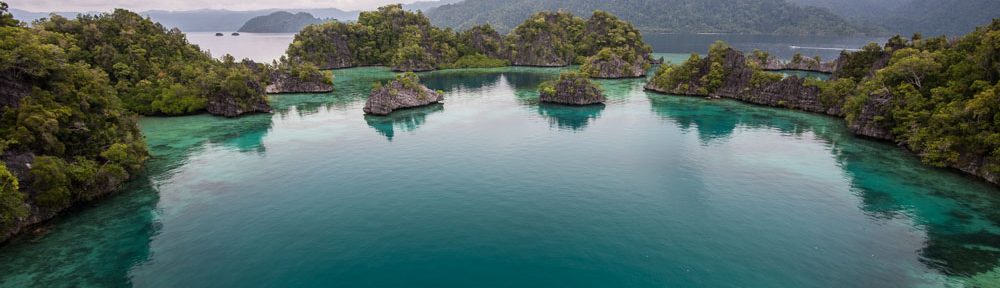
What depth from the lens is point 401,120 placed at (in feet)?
277

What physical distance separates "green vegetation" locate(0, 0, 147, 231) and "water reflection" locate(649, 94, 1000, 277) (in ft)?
223

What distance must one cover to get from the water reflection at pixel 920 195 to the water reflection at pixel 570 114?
54.1 ft

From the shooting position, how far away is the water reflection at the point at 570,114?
7881 centimetres

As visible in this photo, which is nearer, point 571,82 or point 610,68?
point 571,82

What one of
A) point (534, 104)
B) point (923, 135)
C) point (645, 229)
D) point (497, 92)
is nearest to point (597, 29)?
point (497, 92)

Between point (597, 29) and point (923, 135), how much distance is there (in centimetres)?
15077

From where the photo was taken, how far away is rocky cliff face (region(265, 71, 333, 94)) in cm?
11869

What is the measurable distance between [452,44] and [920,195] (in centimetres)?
16429

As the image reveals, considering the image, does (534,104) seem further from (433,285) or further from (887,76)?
(433,285)

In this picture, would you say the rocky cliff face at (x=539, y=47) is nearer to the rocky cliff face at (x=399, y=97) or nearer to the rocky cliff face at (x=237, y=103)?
the rocky cliff face at (x=399, y=97)

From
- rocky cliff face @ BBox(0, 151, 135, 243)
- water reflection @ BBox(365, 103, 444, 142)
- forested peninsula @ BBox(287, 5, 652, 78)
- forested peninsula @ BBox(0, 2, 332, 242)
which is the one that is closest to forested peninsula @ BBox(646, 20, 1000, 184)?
water reflection @ BBox(365, 103, 444, 142)

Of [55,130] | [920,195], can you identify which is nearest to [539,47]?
[920,195]

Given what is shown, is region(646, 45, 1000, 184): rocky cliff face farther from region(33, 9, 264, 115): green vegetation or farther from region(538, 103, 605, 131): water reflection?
region(33, 9, 264, 115): green vegetation

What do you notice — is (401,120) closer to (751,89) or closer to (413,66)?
(751,89)
